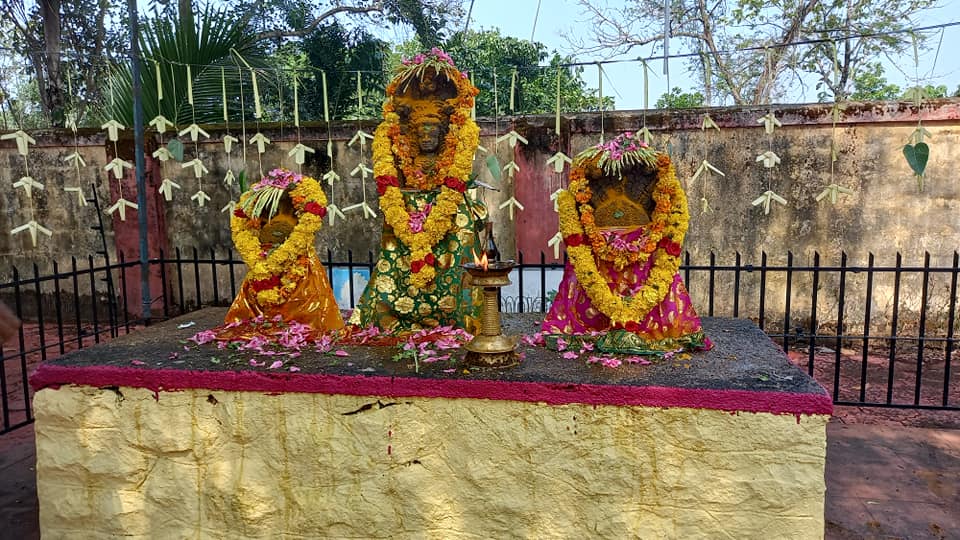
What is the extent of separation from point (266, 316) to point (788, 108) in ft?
18.6

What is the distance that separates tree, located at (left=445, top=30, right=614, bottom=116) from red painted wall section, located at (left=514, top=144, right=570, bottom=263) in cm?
390

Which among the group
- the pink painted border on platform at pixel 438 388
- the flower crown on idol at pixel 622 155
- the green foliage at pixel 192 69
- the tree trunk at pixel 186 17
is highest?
the tree trunk at pixel 186 17

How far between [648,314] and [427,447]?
147 cm

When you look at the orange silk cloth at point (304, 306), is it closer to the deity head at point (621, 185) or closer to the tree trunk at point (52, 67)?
the deity head at point (621, 185)

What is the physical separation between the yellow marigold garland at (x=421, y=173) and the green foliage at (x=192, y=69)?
3.37 metres

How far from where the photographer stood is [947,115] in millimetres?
6332

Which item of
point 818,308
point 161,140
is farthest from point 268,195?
point 818,308

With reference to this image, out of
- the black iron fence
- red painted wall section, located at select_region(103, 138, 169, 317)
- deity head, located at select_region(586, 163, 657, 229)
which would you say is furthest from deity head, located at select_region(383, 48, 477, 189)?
red painted wall section, located at select_region(103, 138, 169, 317)

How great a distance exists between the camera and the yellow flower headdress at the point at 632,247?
3582 mm

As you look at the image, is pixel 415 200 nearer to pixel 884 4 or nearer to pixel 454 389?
pixel 454 389

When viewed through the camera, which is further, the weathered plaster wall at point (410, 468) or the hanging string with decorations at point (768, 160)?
the hanging string with decorations at point (768, 160)

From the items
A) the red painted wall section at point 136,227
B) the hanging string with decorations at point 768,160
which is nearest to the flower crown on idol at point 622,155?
the hanging string with decorations at point 768,160

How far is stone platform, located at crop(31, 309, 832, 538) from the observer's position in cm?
291

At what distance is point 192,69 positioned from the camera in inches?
288
